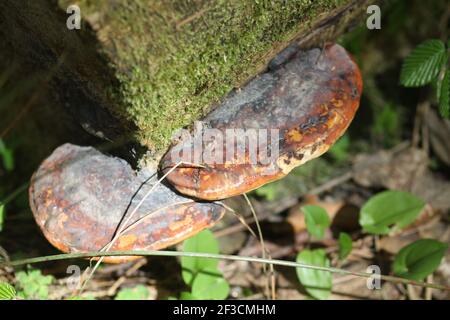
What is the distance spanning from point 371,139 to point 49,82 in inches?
111

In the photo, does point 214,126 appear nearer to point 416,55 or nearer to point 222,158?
point 222,158

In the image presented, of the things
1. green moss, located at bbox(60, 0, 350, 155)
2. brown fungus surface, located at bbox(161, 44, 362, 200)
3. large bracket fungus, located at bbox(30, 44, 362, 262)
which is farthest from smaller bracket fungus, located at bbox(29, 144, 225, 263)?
green moss, located at bbox(60, 0, 350, 155)

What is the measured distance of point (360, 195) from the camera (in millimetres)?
3701

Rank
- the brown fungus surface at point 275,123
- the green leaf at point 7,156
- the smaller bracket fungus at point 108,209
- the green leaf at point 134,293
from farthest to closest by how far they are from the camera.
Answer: the green leaf at point 7,156, the green leaf at point 134,293, the smaller bracket fungus at point 108,209, the brown fungus surface at point 275,123

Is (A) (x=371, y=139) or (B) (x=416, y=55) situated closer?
(B) (x=416, y=55)

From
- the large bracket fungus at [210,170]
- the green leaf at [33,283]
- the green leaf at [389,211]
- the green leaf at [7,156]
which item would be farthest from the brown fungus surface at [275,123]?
the green leaf at [7,156]

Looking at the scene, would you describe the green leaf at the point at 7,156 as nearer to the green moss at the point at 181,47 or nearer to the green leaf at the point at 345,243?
the green moss at the point at 181,47

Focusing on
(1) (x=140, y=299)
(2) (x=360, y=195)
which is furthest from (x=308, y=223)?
(1) (x=140, y=299)

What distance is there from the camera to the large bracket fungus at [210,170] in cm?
200

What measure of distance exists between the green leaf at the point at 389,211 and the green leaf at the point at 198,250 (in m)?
1.08

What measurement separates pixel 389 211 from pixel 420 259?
1.30 ft

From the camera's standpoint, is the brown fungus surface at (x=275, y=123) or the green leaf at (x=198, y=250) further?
the green leaf at (x=198, y=250)

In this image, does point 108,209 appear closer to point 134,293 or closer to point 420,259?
point 134,293

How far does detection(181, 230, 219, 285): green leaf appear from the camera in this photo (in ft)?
8.64
